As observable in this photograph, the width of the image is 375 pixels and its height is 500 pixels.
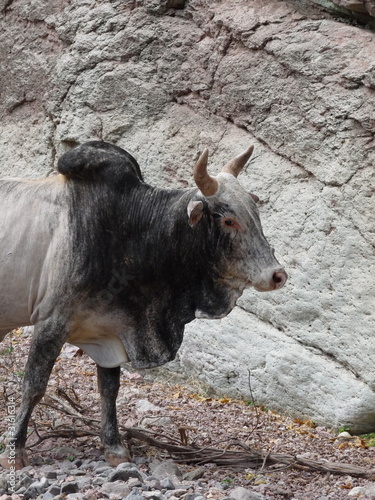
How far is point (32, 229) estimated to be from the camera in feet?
16.1

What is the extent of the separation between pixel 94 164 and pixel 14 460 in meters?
1.60

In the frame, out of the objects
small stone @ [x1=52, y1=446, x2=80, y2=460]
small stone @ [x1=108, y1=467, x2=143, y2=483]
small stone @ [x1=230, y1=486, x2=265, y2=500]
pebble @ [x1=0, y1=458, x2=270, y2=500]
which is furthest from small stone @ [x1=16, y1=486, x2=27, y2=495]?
small stone @ [x1=230, y1=486, x2=265, y2=500]

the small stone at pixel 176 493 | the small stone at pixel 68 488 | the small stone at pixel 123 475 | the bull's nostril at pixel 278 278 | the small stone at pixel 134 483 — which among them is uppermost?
the bull's nostril at pixel 278 278

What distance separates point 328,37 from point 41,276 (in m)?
2.66

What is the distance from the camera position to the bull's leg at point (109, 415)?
16.5 ft

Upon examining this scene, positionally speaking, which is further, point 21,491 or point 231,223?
point 231,223

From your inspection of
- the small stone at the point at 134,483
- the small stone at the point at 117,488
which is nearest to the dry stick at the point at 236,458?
the small stone at the point at 134,483

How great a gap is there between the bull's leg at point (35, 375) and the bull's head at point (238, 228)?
954mm

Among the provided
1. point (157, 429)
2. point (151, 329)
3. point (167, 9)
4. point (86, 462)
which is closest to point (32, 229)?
point (151, 329)

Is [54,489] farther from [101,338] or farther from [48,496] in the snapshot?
[101,338]

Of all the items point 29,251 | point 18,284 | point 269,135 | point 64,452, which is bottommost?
point 64,452

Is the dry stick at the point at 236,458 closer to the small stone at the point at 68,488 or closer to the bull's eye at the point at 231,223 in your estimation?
the small stone at the point at 68,488

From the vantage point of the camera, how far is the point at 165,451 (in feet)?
17.4

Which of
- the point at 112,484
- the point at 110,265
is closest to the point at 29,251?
the point at 110,265
